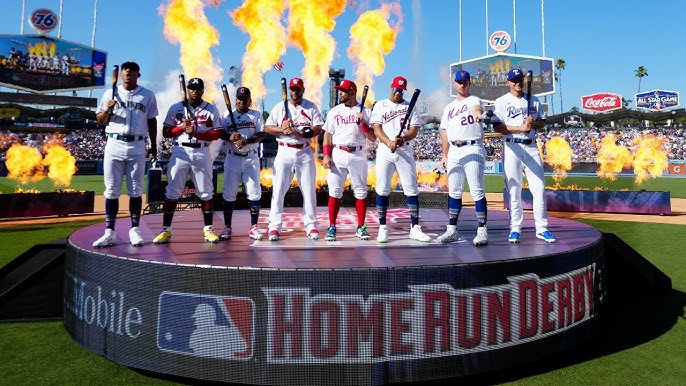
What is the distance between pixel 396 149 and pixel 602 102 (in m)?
76.0

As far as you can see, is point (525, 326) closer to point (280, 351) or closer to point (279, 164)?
point (280, 351)

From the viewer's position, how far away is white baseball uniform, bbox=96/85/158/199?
570 centimetres

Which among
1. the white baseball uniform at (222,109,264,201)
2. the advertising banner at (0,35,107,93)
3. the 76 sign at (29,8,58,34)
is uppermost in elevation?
the 76 sign at (29,8,58,34)

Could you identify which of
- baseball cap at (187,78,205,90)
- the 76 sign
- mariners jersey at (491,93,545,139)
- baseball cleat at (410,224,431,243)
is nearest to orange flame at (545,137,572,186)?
mariners jersey at (491,93,545,139)

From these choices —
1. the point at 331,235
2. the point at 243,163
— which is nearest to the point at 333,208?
the point at 331,235

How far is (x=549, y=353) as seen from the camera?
4707mm

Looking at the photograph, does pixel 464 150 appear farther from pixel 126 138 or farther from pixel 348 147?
pixel 126 138

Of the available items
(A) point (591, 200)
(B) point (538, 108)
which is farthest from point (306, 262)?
(A) point (591, 200)

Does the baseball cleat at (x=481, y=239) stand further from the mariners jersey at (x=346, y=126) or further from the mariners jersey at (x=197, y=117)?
the mariners jersey at (x=197, y=117)

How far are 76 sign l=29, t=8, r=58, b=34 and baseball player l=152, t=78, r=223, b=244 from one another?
Result: 193 ft

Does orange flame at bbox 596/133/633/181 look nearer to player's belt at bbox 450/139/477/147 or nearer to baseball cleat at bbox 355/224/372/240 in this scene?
player's belt at bbox 450/139/477/147

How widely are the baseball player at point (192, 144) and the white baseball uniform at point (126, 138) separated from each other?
0.36 m

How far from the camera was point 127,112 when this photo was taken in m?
5.73

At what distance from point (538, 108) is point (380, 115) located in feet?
6.71
